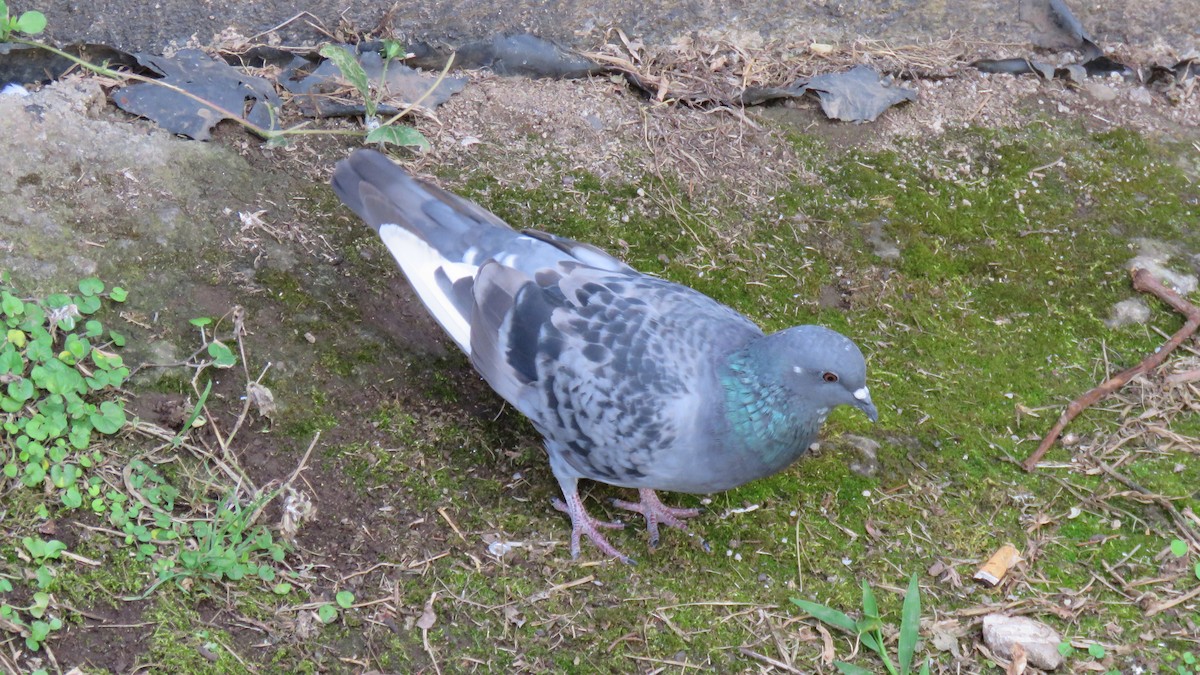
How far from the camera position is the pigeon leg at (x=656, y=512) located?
3.80m

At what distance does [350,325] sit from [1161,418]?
3.21m

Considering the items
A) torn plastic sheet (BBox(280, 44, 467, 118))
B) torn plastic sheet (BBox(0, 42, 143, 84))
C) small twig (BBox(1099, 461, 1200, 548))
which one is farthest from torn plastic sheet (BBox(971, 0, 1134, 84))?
torn plastic sheet (BBox(0, 42, 143, 84))

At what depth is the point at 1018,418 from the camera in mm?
4148

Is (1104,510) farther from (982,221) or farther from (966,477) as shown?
(982,221)

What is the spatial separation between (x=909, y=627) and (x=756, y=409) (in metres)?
0.84

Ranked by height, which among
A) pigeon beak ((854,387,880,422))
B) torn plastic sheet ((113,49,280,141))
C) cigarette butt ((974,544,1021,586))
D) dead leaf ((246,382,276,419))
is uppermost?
torn plastic sheet ((113,49,280,141))

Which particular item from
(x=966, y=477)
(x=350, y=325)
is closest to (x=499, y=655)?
(x=350, y=325)

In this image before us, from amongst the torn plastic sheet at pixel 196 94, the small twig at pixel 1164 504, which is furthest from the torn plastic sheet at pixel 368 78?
the small twig at pixel 1164 504

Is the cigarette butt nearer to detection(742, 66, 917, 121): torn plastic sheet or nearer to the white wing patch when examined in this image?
the white wing patch

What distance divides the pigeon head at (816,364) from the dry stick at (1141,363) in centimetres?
105

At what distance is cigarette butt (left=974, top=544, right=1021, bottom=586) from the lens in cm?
361

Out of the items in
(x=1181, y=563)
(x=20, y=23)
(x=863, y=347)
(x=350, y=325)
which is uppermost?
(x=20, y=23)

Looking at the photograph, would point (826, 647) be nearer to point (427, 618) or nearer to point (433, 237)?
point (427, 618)

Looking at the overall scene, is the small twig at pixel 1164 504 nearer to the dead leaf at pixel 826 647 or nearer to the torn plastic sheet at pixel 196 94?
the dead leaf at pixel 826 647
